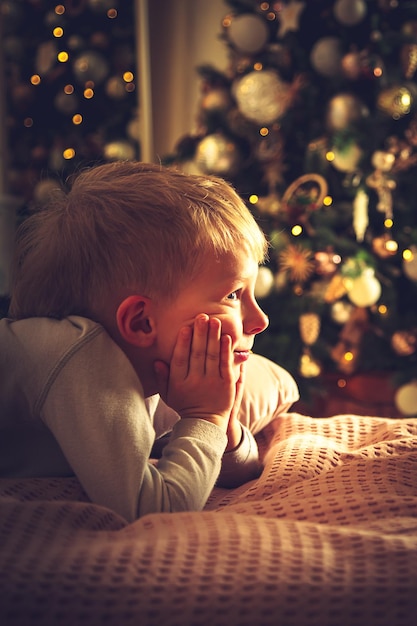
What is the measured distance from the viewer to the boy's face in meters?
0.96

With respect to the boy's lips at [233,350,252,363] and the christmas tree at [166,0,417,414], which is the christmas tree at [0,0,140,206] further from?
the boy's lips at [233,350,252,363]

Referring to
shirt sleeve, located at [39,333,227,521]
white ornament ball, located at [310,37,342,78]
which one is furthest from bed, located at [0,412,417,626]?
white ornament ball, located at [310,37,342,78]

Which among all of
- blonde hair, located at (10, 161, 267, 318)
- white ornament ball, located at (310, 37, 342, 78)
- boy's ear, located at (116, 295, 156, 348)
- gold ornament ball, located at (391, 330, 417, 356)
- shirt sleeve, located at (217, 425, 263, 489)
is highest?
white ornament ball, located at (310, 37, 342, 78)

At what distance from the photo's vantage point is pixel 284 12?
271 cm

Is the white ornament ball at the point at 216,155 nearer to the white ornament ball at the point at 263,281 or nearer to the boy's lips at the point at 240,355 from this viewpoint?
the white ornament ball at the point at 263,281

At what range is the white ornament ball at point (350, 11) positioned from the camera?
7.92 feet

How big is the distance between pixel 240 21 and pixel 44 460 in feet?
6.53

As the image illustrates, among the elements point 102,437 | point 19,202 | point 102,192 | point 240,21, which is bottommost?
point 19,202

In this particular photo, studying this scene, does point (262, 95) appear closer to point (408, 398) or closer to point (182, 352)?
point (408, 398)

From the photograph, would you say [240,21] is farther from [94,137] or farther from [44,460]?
→ [44,460]

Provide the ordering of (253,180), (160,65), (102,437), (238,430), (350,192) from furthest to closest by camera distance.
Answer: (160,65) < (253,180) < (350,192) < (238,430) < (102,437)

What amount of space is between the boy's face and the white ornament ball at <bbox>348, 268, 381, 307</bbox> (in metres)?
1.32

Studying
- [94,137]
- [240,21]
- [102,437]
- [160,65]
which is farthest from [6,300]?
[160,65]

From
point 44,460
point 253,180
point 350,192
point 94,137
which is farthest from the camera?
point 94,137
